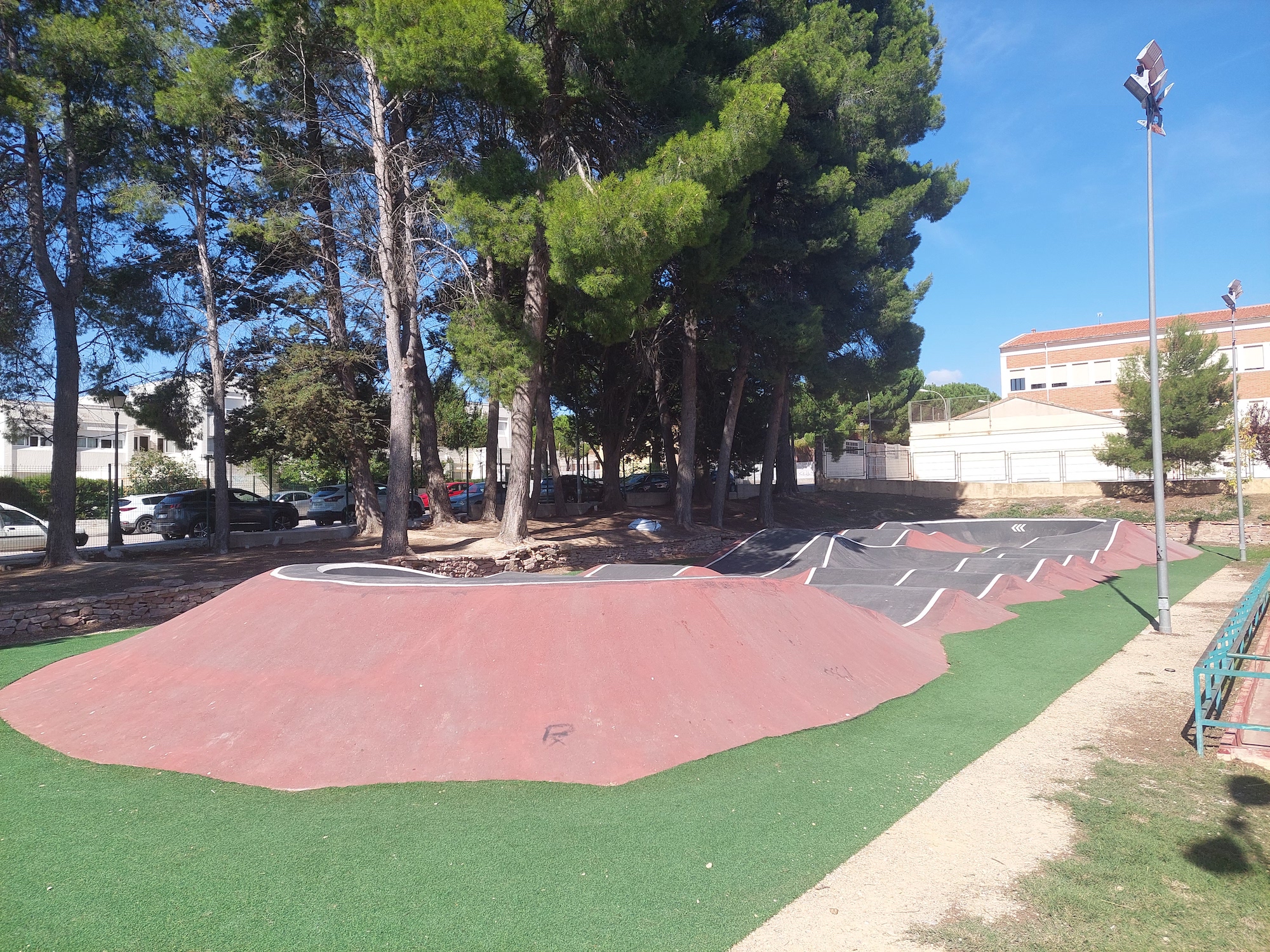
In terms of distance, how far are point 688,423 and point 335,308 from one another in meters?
11.0

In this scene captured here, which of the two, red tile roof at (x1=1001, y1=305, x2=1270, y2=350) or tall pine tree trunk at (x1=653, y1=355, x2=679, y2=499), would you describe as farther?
red tile roof at (x1=1001, y1=305, x2=1270, y2=350)

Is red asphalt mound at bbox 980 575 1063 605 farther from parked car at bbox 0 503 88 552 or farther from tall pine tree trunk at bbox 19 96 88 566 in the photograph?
parked car at bbox 0 503 88 552

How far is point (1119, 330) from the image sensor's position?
173 feet

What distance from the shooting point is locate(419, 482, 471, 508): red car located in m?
31.3

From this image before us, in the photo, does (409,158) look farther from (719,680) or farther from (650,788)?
(650,788)

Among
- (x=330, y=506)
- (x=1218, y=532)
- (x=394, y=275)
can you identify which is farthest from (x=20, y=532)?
(x=1218, y=532)

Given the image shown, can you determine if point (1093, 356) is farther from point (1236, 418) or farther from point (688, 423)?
point (688, 423)

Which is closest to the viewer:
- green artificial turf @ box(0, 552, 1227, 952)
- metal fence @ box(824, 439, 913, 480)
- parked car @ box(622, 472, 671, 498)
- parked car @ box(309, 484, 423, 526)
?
green artificial turf @ box(0, 552, 1227, 952)

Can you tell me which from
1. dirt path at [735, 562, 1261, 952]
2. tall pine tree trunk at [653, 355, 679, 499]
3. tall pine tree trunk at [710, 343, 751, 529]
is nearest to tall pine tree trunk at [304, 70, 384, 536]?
tall pine tree trunk at [653, 355, 679, 499]

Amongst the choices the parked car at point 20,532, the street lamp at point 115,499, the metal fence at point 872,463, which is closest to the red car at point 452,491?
the street lamp at point 115,499

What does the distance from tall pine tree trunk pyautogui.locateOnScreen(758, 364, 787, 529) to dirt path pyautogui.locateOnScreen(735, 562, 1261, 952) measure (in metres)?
18.5

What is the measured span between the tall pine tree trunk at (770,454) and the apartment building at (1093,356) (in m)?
32.2

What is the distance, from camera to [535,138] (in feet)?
56.8

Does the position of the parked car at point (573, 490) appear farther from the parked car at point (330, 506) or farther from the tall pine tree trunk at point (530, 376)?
the tall pine tree trunk at point (530, 376)
